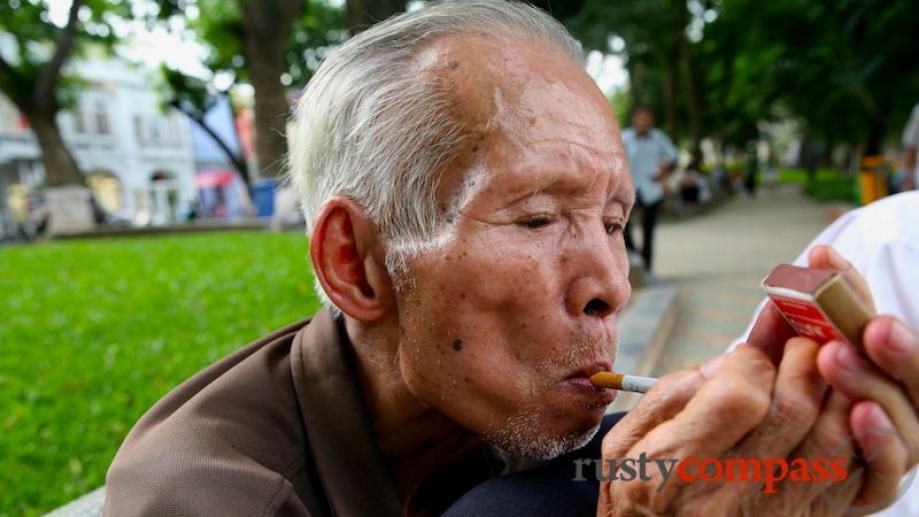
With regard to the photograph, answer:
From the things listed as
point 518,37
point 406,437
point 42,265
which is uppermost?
point 518,37

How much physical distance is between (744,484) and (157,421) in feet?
3.49

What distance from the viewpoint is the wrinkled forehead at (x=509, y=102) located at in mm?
1353

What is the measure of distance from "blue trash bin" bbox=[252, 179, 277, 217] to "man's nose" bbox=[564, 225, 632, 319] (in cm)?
1408

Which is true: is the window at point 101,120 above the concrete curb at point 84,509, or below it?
above

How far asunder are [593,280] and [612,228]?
7.7 inches

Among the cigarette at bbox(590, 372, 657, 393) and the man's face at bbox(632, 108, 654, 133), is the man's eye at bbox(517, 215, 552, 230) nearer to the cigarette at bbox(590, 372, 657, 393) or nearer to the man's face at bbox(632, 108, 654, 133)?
the cigarette at bbox(590, 372, 657, 393)

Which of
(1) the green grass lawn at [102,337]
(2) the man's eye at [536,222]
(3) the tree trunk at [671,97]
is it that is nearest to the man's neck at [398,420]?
(2) the man's eye at [536,222]

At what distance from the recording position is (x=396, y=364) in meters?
1.46

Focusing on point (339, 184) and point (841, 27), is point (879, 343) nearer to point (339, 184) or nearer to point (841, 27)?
point (339, 184)

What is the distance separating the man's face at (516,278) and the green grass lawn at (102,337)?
89.4 inches

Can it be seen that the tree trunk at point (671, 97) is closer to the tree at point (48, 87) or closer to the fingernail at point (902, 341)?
the tree at point (48, 87)

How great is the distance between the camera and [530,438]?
53.4 inches

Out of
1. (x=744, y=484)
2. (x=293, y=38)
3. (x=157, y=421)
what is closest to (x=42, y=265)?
(x=157, y=421)

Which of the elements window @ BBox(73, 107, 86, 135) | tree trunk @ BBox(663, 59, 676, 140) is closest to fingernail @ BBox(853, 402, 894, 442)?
tree trunk @ BBox(663, 59, 676, 140)
